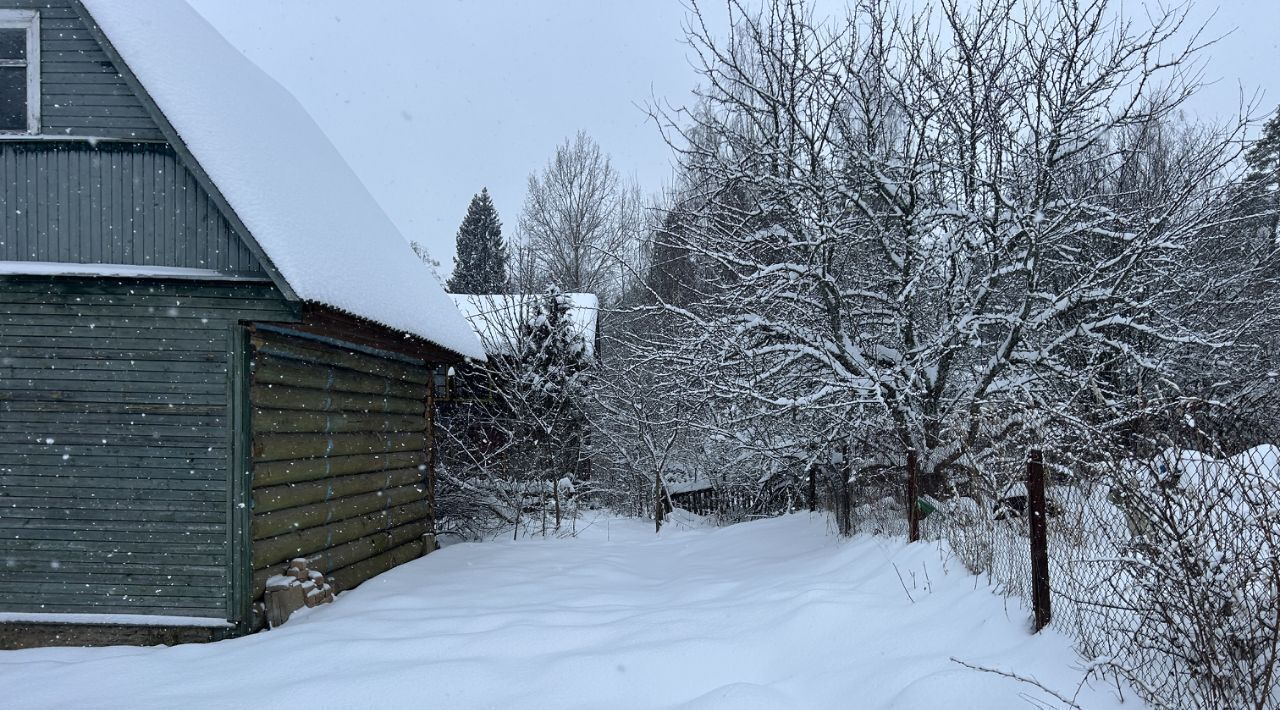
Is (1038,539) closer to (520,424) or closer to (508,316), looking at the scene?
(520,424)

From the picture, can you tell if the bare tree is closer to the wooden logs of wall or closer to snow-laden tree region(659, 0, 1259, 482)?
the wooden logs of wall

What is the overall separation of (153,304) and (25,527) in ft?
7.23

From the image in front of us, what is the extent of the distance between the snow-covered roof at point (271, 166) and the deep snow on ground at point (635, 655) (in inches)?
114

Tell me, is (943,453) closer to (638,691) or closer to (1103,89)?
(1103,89)

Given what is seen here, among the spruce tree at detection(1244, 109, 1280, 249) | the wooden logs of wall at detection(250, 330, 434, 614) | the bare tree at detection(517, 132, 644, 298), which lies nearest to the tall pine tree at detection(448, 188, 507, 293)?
the bare tree at detection(517, 132, 644, 298)

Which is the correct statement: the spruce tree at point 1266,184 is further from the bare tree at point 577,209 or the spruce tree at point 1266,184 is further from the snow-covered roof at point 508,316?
the bare tree at point 577,209

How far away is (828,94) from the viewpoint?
Result: 8.34 meters

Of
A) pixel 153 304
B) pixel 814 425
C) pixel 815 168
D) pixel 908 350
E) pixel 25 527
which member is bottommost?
pixel 25 527

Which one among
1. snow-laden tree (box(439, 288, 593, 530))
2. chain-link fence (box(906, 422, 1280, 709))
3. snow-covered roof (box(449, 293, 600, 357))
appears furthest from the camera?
snow-covered roof (box(449, 293, 600, 357))

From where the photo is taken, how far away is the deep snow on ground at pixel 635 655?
13.9ft

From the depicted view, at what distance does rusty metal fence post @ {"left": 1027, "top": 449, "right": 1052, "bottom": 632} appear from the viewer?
13.8 feet

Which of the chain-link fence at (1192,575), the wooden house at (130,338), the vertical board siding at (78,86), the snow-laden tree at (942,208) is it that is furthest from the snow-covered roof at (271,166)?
the chain-link fence at (1192,575)

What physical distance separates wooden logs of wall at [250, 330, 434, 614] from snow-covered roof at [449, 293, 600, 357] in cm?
419

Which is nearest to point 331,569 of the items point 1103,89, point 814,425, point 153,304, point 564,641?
point 153,304
